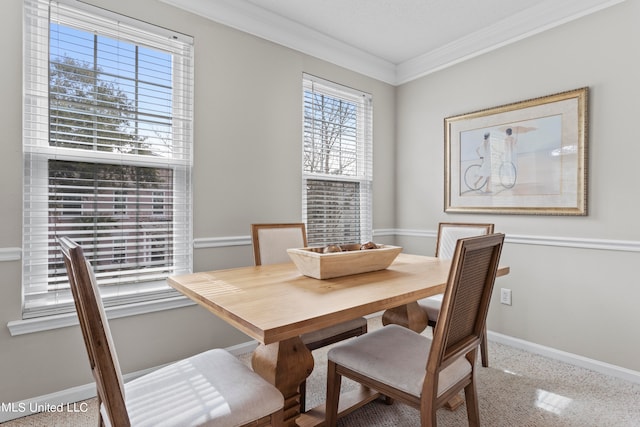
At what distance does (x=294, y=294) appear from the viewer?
1381mm

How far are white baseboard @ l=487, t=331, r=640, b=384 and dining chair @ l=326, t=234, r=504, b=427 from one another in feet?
4.88

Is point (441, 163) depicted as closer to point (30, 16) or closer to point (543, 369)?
point (543, 369)

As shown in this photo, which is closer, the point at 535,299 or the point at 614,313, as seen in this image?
the point at 614,313

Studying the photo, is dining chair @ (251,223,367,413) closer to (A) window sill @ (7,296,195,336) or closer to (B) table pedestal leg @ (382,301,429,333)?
(B) table pedestal leg @ (382,301,429,333)

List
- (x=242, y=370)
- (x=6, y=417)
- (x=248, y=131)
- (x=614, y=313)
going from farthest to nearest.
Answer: (x=248, y=131) < (x=614, y=313) < (x=6, y=417) < (x=242, y=370)

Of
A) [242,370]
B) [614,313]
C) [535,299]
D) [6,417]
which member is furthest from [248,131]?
[614,313]

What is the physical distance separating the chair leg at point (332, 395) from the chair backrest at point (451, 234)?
135cm

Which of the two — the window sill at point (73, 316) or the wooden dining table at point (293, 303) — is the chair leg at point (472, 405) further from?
the window sill at point (73, 316)

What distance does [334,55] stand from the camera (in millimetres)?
3201

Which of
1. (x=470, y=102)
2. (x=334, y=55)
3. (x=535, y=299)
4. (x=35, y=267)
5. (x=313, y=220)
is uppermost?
(x=334, y=55)

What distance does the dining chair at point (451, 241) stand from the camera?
2.33 metres

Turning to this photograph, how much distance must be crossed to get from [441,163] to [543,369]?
1900mm

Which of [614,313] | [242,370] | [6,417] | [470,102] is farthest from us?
[470,102]

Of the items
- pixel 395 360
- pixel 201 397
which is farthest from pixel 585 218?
pixel 201 397
